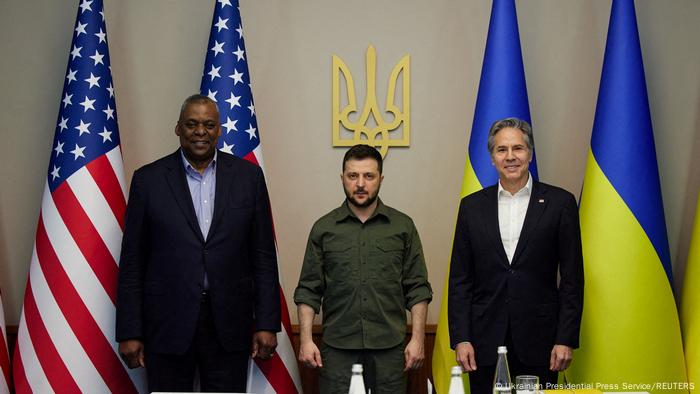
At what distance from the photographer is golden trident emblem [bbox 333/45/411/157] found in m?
4.01

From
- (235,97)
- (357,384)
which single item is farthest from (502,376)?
(235,97)

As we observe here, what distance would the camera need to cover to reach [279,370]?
3.51m

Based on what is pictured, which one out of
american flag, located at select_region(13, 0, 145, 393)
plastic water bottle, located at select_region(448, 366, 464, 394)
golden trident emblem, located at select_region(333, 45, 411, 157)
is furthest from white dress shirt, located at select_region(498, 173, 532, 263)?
american flag, located at select_region(13, 0, 145, 393)

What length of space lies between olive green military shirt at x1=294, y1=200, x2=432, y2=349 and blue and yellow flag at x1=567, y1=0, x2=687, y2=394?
801 mm

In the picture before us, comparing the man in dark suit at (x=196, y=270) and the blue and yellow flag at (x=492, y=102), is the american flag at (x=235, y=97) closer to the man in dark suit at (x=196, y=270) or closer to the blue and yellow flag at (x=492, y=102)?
the man in dark suit at (x=196, y=270)

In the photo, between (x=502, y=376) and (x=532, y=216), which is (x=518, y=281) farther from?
(x=502, y=376)

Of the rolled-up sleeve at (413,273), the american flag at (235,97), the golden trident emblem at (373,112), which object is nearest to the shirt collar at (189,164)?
the american flag at (235,97)

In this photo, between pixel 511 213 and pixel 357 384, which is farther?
pixel 511 213

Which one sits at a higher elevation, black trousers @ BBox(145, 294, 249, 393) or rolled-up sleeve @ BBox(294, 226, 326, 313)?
rolled-up sleeve @ BBox(294, 226, 326, 313)

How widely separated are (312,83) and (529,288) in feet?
5.57

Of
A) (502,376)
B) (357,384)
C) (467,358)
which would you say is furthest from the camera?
(467,358)

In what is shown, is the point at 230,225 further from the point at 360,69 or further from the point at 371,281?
the point at 360,69

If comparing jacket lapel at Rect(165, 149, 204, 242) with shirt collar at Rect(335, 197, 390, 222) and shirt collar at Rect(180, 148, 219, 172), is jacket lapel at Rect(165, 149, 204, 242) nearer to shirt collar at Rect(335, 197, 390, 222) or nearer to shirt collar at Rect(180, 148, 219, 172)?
shirt collar at Rect(180, 148, 219, 172)

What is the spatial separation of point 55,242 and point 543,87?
7.88 feet
